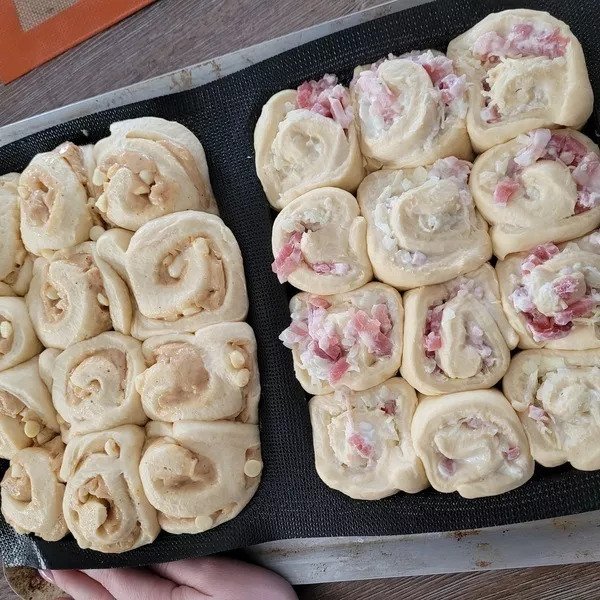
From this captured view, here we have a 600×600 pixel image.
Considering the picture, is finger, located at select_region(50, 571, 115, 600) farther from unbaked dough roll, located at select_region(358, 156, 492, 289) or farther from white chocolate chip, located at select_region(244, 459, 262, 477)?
unbaked dough roll, located at select_region(358, 156, 492, 289)

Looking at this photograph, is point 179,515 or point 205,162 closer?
point 179,515

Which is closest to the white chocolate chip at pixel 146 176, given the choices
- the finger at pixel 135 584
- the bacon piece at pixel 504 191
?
the bacon piece at pixel 504 191

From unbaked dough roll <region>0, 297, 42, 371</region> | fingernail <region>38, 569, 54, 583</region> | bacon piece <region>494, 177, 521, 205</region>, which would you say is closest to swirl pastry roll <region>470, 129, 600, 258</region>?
bacon piece <region>494, 177, 521, 205</region>

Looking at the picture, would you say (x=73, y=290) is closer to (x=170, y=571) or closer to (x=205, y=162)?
(x=205, y=162)

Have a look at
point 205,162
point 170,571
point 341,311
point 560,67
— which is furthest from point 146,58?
point 170,571

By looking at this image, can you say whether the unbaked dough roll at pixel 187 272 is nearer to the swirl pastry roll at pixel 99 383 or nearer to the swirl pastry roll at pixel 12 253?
the swirl pastry roll at pixel 99 383

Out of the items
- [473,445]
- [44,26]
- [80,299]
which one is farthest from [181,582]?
[44,26]

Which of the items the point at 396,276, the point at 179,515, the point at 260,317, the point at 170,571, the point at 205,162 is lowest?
the point at 170,571
